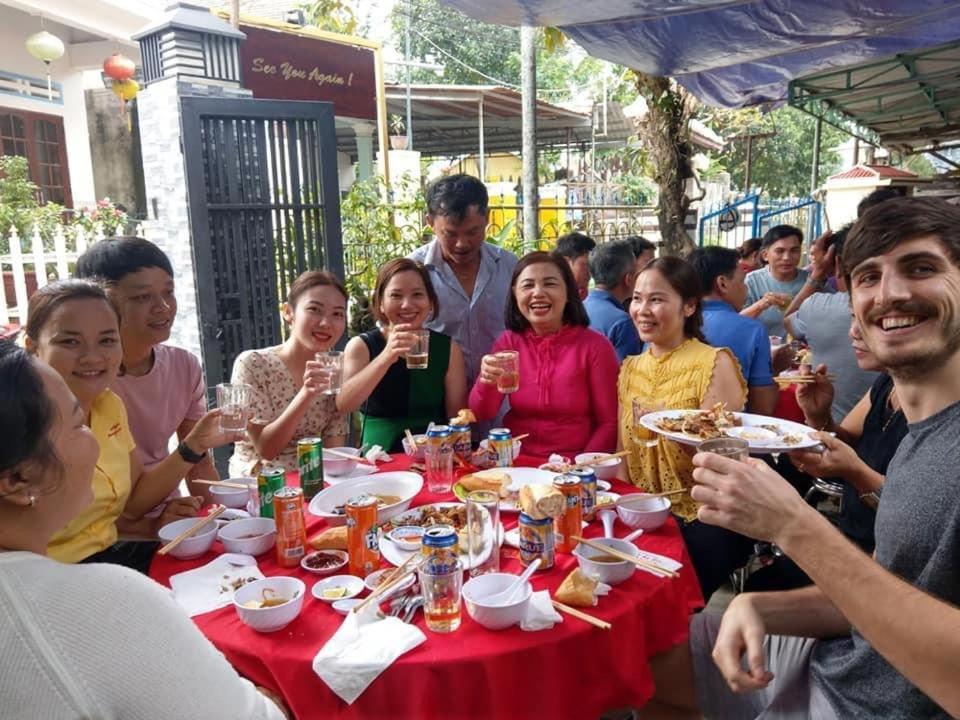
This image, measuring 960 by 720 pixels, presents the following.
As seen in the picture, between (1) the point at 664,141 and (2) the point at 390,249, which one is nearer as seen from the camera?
(1) the point at 664,141

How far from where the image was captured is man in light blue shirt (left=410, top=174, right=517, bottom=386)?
13.1 ft

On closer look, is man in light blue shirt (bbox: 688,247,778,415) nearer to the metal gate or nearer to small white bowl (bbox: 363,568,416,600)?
small white bowl (bbox: 363,568,416,600)

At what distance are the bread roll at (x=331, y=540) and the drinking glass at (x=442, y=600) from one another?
52 cm

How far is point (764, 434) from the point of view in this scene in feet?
9.13

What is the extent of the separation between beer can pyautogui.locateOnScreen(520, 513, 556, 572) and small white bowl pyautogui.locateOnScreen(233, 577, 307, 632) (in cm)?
65

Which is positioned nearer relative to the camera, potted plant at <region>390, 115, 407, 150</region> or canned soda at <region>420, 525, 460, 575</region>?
canned soda at <region>420, 525, 460, 575</region>

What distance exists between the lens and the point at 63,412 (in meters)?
1.30

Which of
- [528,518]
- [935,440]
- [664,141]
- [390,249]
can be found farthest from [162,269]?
[664,141]

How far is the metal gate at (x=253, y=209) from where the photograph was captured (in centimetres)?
496

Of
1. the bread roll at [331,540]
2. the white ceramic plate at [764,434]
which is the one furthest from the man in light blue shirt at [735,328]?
the bread roll at [331,540]

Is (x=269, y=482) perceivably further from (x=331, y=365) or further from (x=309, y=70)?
(x=309, y=70)

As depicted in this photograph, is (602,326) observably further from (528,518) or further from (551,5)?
(528,518)

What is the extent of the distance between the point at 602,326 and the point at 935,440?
3.25 m

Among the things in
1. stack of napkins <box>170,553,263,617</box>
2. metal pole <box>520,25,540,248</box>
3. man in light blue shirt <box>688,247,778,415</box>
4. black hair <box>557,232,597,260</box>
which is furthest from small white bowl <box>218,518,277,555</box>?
metal pole <box>520,25,540,248</box>
